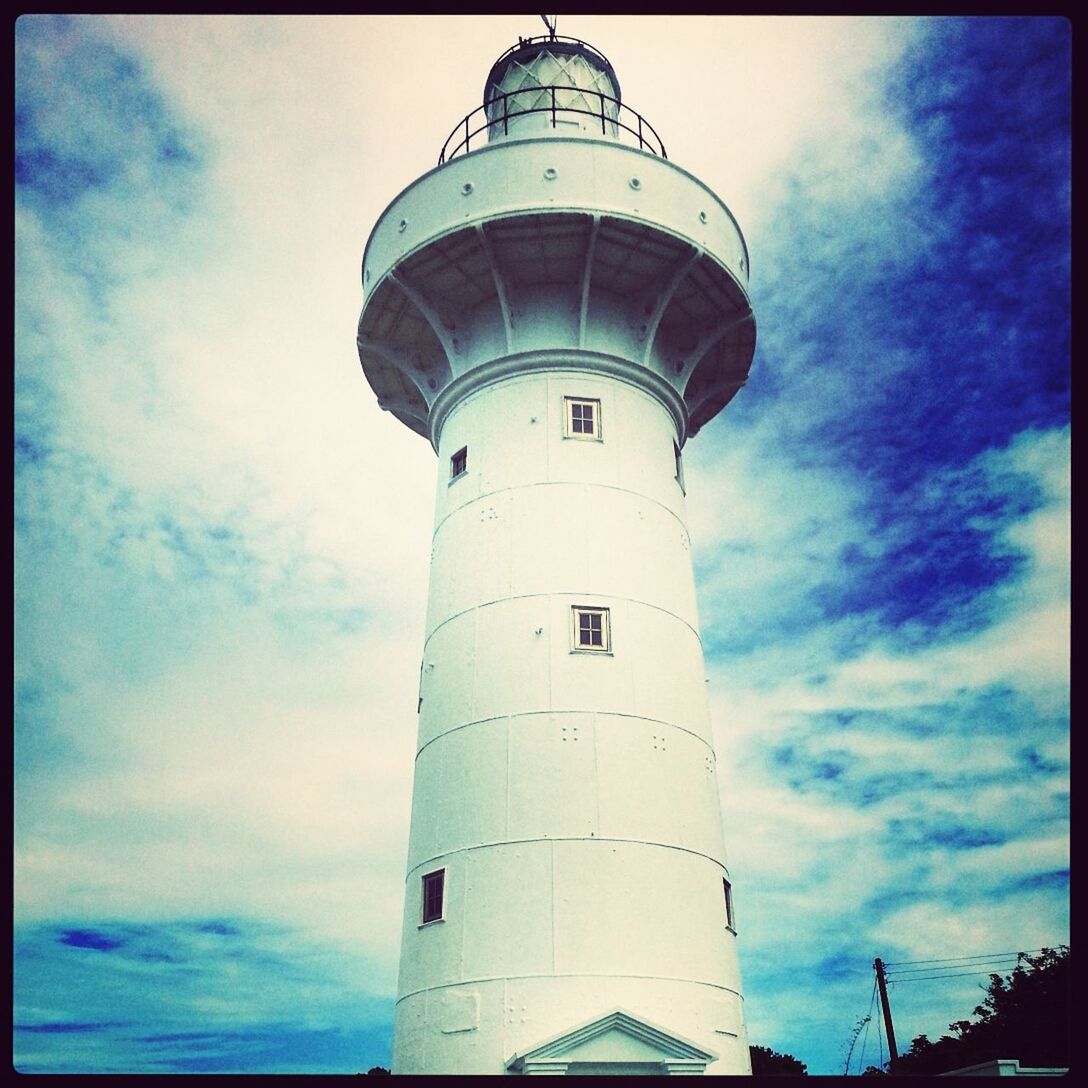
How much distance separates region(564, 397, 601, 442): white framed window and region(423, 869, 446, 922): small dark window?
304 inches

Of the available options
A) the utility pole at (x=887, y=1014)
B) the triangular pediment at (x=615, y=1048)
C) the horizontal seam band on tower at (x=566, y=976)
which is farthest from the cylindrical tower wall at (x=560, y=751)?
the utility pole at (x=887, y=1014)

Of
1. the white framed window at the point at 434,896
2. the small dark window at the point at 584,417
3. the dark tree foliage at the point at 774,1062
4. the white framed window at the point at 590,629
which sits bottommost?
the dark tree foliage at the point at 774,1062

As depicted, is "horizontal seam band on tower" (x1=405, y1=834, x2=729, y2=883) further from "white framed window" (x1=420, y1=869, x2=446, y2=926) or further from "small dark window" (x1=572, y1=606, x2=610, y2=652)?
"small dark window" (x1=572, y1=606, x2=610, y2=652)

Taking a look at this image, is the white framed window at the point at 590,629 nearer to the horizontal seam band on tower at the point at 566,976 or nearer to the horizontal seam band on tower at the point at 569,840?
the horizontal seam band on tower at the point at 569,840

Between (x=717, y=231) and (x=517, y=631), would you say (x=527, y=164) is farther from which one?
(x=517, y=631)

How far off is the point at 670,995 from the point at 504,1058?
2.40m

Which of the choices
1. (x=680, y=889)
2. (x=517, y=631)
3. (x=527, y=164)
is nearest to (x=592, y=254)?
(x=527, y=164)

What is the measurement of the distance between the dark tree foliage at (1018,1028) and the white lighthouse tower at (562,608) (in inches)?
926

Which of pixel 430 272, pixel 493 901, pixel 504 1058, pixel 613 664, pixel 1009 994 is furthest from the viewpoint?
pixel 1009 994

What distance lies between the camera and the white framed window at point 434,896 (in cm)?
1438

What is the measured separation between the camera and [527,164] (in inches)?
691

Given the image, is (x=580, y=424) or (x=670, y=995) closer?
(x=670, y=995)

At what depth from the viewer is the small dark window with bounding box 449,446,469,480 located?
1805 centimetres

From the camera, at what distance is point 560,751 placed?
14648 mm
